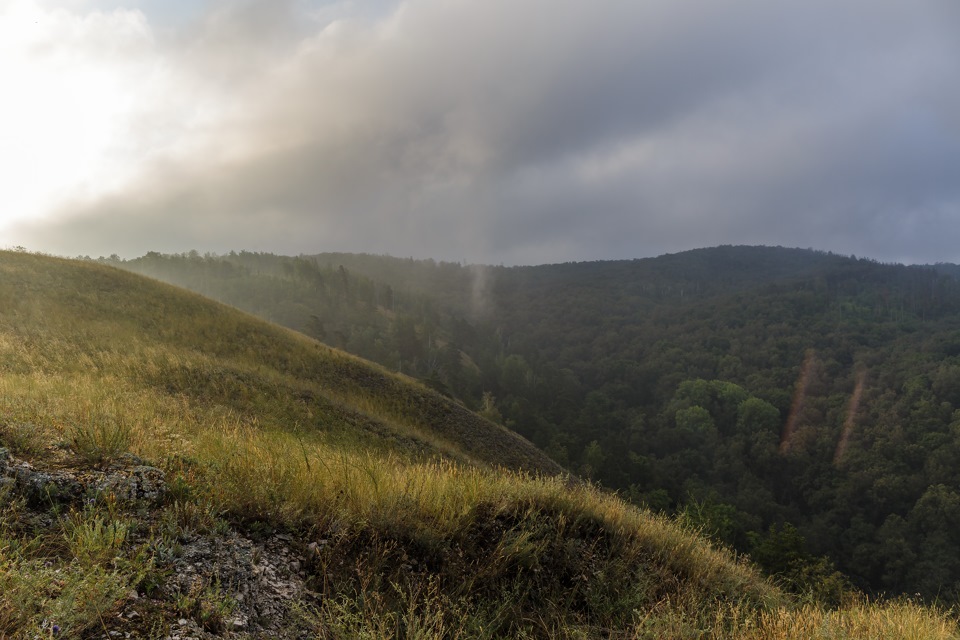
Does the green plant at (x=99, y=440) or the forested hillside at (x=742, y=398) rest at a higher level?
the green plant at (x=99, y=440)

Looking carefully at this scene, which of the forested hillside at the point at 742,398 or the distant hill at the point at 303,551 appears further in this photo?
the forested hillside at the point at 742,398

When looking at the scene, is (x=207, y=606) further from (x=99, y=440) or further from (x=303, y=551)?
(x=99, y=440)

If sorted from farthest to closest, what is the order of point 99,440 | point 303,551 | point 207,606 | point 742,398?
point 742,398 → point 99,440 → point 303,551 → point 207,606

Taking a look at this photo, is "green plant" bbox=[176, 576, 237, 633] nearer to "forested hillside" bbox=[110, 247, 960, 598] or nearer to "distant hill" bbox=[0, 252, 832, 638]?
"distant hill" bbox=[0, 252, 832, 638]

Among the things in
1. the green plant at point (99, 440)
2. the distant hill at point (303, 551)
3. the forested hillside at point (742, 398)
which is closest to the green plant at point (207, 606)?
the distant hill at point (303, 551)

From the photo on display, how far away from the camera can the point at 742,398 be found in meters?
102

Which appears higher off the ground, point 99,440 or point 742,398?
point 99,440

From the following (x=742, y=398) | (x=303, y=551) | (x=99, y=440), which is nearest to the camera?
(x=303, y=551)

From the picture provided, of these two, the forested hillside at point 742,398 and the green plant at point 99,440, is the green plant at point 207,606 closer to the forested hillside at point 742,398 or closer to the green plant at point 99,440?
the green plant at point 99,440

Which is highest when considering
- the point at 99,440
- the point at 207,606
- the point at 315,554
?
the point at 99,440

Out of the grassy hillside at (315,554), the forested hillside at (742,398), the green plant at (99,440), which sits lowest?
the forested hillside at (742,398)

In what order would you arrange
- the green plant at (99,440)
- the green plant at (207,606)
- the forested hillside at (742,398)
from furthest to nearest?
the forested hillside at (742,398), the green plant at (99,440), the green plant at (207,606)

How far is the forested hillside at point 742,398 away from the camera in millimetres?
56500

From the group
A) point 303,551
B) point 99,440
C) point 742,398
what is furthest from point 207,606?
point 742,398
